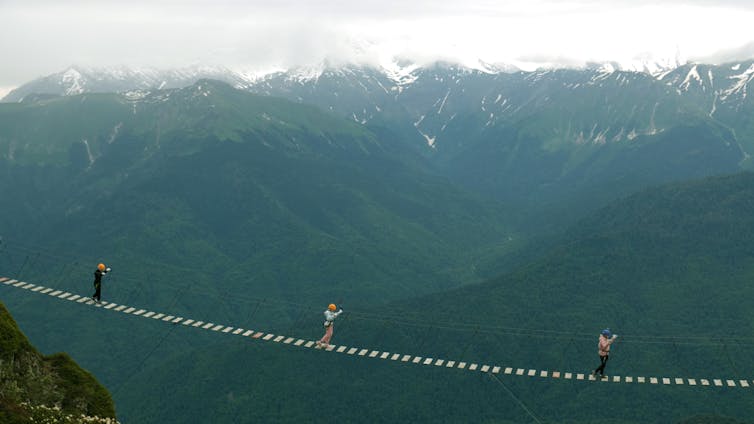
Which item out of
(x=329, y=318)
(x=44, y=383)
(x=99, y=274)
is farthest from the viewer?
(x=99, y=274)

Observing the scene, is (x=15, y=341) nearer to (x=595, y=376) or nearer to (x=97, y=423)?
(x=97, y=423)

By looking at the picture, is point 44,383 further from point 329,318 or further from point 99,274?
point 329,318

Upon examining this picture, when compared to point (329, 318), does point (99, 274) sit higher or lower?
lower

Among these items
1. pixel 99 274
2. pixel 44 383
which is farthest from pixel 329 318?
pixel 44 383

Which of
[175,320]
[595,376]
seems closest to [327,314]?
[175,320]

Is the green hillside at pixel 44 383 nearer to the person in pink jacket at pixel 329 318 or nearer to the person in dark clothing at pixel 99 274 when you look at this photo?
the person in dark clothing at pixel 99 274

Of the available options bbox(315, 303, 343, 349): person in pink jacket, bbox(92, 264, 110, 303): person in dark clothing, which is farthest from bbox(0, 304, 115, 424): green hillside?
bbox(315, 303, 343, 349): person in pink jacket

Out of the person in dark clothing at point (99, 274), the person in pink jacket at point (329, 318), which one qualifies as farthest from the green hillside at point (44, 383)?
the person in pink jacket at point (329, 318)

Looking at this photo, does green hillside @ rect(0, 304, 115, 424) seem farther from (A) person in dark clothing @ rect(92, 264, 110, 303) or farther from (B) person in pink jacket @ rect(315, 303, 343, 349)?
(B) person in pink jacket @ rect(315, 303, 343, 349)
